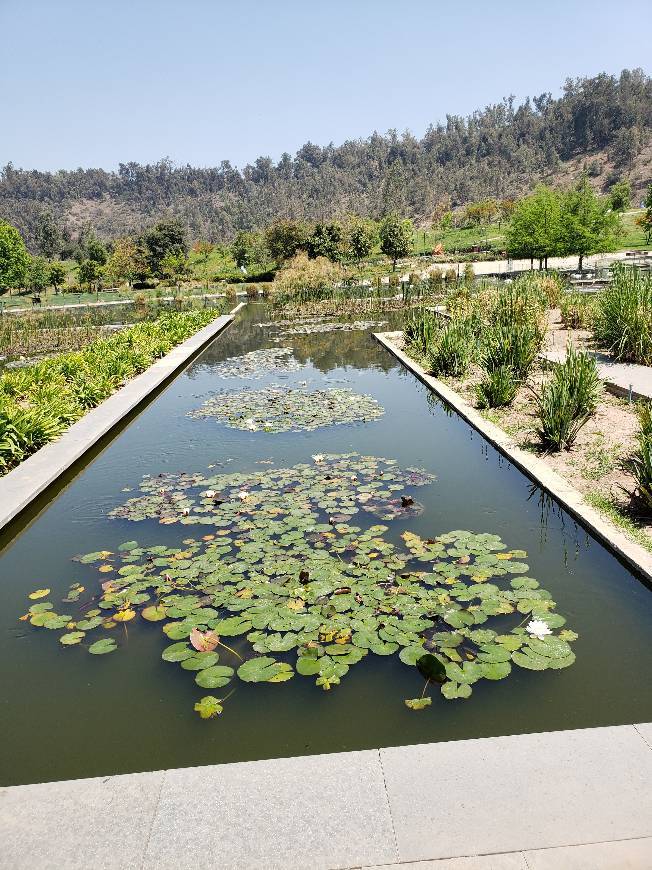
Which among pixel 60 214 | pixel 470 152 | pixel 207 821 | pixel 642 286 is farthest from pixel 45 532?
pixel 60 214

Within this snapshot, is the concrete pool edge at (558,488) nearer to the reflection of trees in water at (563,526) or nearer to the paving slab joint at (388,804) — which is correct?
the reflection of trees in water at (563,526)

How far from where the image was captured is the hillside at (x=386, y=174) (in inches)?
2938

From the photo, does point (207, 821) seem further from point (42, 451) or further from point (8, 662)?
point (42, 451)

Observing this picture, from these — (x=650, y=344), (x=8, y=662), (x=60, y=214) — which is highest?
(x=60, y=214)

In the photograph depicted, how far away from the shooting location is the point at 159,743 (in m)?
2.84

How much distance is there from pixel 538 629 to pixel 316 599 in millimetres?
1293

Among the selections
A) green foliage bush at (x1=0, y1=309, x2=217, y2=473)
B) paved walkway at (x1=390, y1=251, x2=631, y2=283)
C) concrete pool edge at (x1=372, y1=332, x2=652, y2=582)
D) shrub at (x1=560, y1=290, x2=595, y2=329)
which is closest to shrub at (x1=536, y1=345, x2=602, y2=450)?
concrete pool edge at (x1=372, y1=332, x2=652, y2=582)

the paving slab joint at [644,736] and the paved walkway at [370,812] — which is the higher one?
the paved walkway at [370,812]

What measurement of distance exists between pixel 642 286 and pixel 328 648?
9.10m

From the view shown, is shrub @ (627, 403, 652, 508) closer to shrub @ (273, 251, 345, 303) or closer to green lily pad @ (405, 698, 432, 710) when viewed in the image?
green lily pad @ (405, 698, 432, 710)

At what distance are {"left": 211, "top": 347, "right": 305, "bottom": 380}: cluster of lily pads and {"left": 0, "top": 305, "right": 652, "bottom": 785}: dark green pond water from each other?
6.46m

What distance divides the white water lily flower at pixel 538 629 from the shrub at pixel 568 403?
3144 mm

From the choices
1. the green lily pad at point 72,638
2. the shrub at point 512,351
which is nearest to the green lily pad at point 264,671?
the green lily pad at point 72,638

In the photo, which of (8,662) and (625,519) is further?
(625,519)
